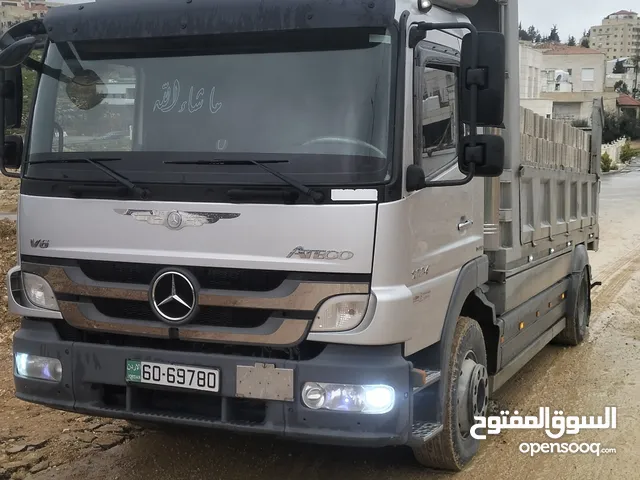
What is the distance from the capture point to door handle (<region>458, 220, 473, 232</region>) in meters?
4.55

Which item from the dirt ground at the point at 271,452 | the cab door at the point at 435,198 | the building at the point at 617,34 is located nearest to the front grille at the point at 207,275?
the cab door at the point at 435,198

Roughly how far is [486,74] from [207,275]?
5.23ft

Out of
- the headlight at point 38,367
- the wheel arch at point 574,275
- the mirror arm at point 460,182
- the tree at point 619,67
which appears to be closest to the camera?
the mirror arm at point 460,182

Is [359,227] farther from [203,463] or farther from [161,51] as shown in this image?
[203,463]

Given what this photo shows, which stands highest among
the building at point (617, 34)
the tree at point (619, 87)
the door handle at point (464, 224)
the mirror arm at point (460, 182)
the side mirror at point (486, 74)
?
the building at point (617, 34)

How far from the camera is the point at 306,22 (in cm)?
373

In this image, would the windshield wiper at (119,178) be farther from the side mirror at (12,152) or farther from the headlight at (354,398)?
the headlight at (354,398)

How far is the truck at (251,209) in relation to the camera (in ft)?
11.9

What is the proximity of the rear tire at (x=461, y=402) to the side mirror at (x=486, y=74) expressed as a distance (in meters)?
1.38

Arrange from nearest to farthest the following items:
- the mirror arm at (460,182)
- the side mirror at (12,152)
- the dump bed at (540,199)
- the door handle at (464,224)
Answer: the mirror arm at (460,182) → the side mirror at (12,152) → the door handle at (464,224) → the dump bed at (540,199)

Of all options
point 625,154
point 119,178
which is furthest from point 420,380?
point 625,154

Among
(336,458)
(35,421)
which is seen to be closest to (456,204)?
(336,458)

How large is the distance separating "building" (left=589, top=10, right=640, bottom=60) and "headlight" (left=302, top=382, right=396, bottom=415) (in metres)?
206

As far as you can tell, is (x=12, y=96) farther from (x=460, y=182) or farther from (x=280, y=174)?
(x=460, y=182)
